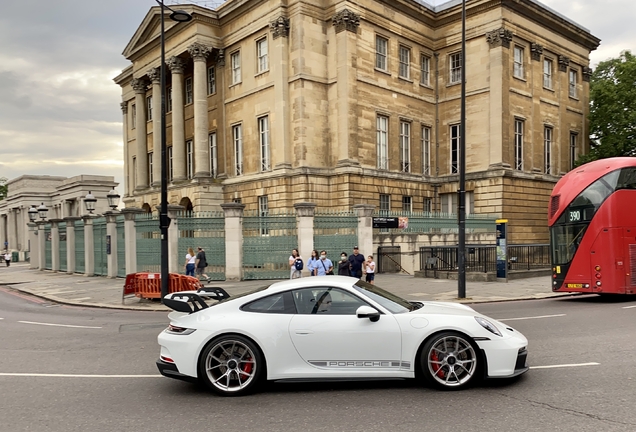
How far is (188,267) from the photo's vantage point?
20.8 meters

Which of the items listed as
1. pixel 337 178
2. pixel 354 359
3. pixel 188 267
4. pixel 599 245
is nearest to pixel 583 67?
pixel 337 178

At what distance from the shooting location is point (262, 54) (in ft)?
116

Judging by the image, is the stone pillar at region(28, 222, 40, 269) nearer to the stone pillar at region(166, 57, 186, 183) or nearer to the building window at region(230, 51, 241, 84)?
the stone pillar at region(166, 57, 186, 183)

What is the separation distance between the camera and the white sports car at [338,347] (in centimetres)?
600

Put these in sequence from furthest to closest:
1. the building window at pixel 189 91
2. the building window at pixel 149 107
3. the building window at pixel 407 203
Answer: the building window at pixel 149 107, the building window at pixel 189 91, the building window at pixel 407 203

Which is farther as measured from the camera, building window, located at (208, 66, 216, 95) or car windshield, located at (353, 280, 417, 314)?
Result: building window, located at (208, 66, 216, 95)

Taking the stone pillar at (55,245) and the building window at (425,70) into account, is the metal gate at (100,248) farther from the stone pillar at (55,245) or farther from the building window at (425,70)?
the building window at (425,70)

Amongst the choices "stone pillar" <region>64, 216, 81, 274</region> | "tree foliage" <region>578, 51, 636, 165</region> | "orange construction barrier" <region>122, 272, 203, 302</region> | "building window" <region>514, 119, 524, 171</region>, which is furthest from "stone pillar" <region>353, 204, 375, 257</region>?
"tree foliage" <region>578, 51, 636, 165</region>

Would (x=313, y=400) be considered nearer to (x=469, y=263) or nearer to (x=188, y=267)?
(x=188, y=267)

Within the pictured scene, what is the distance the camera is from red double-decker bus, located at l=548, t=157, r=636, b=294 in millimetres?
14828

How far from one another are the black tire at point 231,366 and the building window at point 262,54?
3064 cm

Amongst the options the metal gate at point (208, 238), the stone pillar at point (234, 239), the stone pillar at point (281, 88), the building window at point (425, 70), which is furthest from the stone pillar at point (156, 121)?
the stone pillar at point (234, 239)

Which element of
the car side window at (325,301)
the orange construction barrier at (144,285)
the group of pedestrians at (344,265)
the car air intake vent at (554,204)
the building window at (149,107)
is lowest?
the orange construction barrier at (144,285)

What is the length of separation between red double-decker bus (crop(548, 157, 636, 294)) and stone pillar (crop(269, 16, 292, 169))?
19973 millimetres
